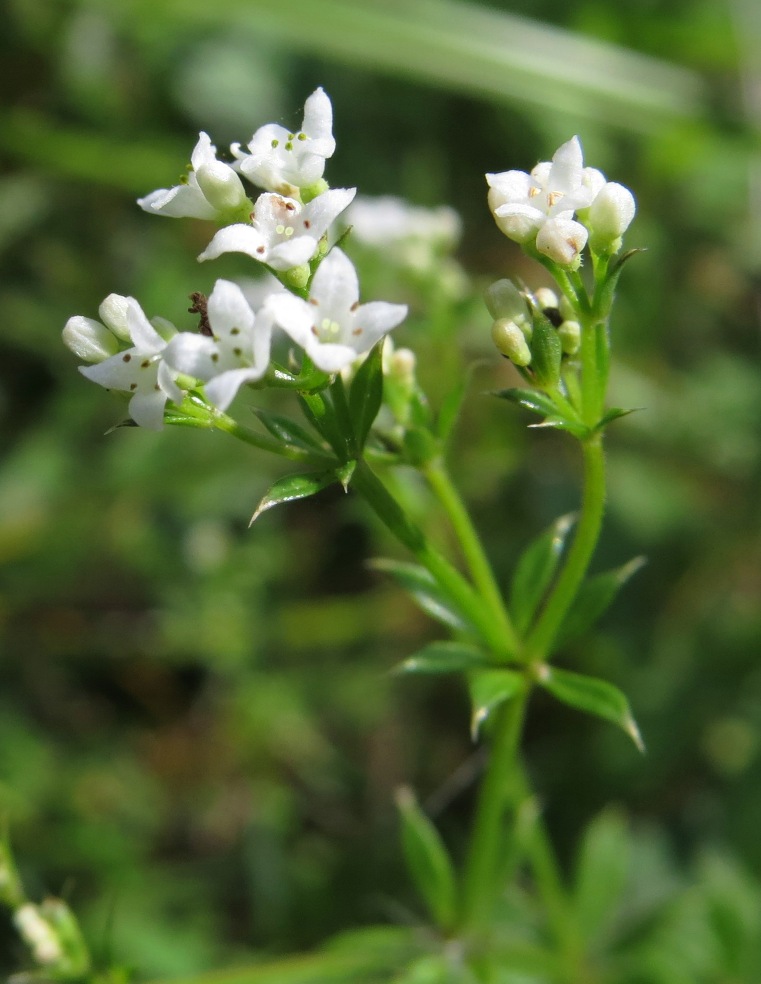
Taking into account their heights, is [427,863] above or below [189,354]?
below

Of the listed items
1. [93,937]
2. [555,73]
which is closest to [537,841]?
[93,937]

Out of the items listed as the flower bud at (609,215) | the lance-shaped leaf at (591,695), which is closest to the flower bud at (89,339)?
the flower bud at (609,215)

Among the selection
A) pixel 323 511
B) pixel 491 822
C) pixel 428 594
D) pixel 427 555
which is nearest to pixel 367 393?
pixel 427 555

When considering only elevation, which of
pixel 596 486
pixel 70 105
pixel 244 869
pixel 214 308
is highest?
pixel 214 308

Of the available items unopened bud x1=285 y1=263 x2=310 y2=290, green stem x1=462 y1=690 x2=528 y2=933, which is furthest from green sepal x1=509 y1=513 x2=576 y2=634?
unopened bud x1=285 y1=263 x2=310 y2=290

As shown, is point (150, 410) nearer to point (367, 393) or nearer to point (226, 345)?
point (226, 345)

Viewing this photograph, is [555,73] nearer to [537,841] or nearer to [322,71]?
[322,71]
